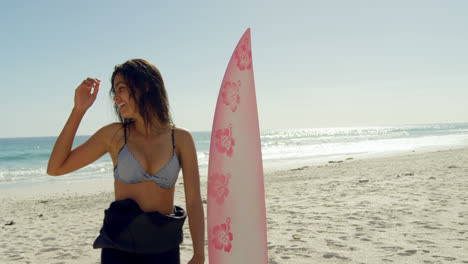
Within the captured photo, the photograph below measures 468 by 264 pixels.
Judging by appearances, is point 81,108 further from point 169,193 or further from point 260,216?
point 260,216

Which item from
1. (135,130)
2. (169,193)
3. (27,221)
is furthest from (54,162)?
(27,221)

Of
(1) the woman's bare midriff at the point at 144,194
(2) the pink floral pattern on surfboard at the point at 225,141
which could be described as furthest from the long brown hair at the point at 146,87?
(2) the pink floral pattern on surfboard at the point at 225,141

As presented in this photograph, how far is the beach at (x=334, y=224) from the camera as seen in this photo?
3850mm

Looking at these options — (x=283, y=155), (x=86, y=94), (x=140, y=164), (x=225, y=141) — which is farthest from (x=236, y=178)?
(x=283, y=155)

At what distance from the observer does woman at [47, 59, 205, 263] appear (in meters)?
1.48

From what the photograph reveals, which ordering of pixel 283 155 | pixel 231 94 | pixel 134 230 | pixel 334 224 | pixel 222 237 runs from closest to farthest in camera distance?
pixel 134 230 → pixel 222 237 → pixel 231 94 → pixel 334 224 → pixel 283 155

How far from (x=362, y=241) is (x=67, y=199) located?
7.69m

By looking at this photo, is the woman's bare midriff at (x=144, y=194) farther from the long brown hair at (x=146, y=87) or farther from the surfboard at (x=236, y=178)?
the surfboard at (x=236, y=178)

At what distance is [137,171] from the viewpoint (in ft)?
4.96

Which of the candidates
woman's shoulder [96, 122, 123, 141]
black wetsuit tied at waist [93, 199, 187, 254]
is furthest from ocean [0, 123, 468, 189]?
black wetsuit tied at waist [93, 199, 187, 254]

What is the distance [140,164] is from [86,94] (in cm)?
38

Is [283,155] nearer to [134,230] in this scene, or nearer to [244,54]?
[244,54]

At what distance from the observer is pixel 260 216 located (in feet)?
6.35

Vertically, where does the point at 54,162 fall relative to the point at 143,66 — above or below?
below
